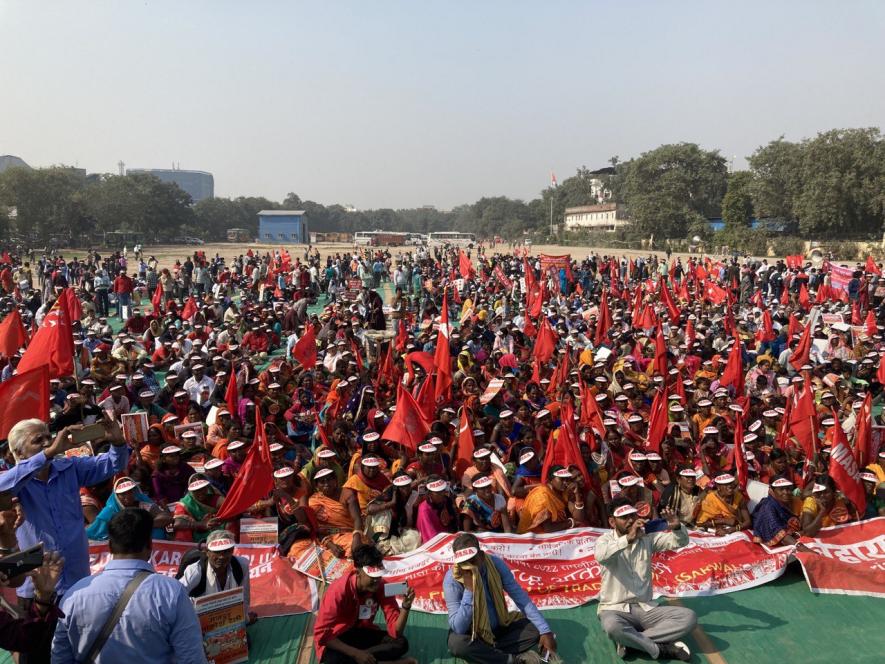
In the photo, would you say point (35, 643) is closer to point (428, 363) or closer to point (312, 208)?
point (428, 363)

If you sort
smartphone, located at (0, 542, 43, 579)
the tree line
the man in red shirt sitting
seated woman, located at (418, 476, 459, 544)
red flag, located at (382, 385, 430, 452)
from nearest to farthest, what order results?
smartphone, located at (0, 542, 43, 579), the man in red shirt sitting, seated woman, located at (418, 476, 459, 544), red flag, located at (382, 385, 430, 452), the tree line

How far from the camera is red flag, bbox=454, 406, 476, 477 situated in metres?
7.05

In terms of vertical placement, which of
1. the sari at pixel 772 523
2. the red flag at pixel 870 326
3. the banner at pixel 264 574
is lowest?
the banner at pixel 264 574

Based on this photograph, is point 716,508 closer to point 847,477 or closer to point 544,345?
point 847,477

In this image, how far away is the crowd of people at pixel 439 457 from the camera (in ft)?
12.6

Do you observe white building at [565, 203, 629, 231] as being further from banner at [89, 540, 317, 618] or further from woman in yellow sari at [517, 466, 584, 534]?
banner at [89, 540, 317, 618]

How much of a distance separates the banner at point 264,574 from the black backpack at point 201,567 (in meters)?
0.73

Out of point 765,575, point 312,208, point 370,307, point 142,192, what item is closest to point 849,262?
point 370,307

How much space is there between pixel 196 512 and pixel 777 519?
459 cm

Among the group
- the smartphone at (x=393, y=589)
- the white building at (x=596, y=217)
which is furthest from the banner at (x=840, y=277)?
the white building at (x=596, y=217)

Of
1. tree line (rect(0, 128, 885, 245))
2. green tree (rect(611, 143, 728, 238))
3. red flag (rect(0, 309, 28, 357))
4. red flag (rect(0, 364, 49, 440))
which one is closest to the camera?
red flag (rect(0, 364, 49, 440))

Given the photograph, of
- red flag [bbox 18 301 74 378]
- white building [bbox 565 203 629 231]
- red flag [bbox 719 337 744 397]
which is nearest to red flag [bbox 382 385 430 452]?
red flag [bbox 18 301 74 378]

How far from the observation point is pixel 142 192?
227ft

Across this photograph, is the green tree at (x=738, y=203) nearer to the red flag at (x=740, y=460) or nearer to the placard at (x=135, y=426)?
the red flag at (x=740, y=460)
